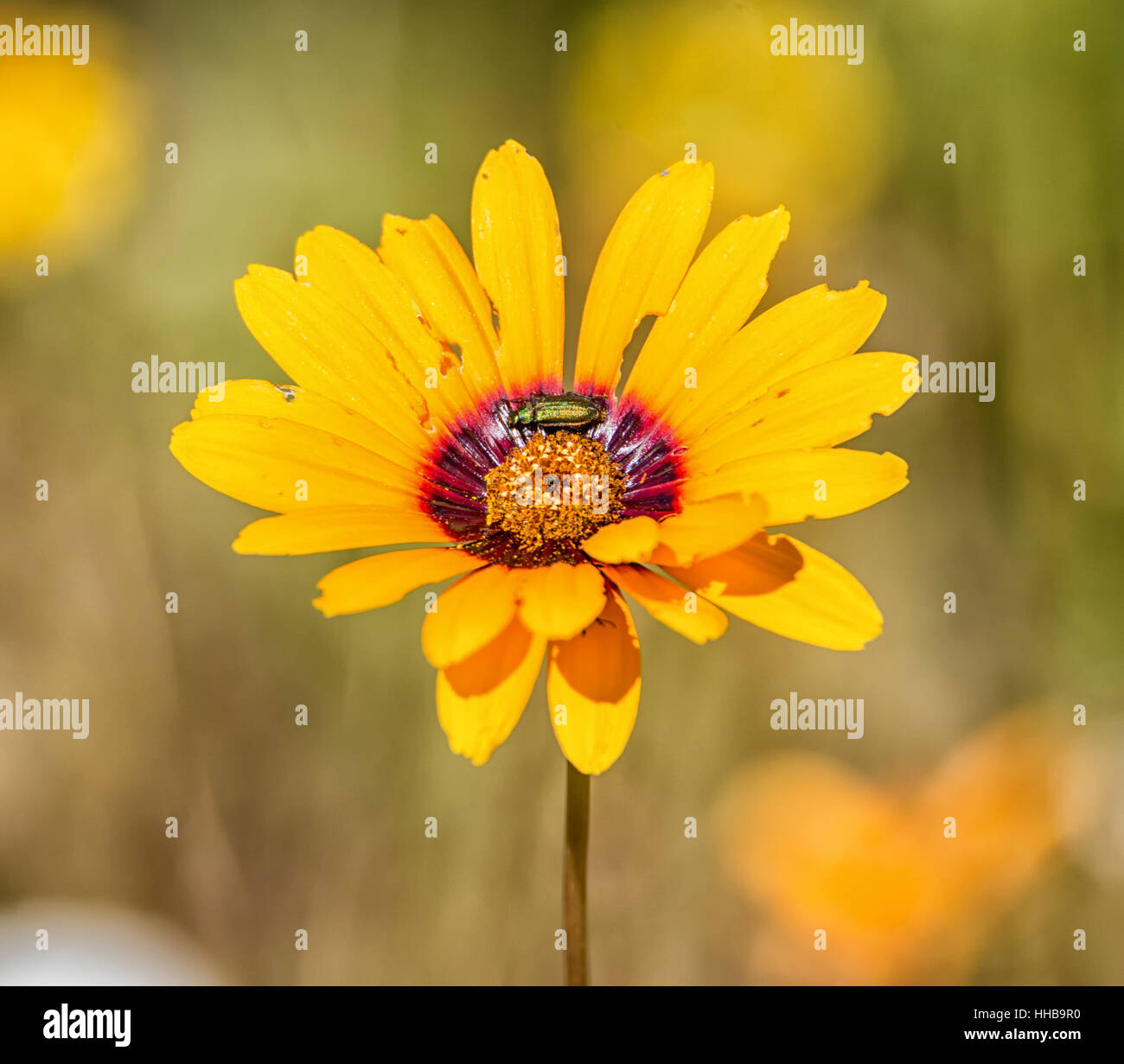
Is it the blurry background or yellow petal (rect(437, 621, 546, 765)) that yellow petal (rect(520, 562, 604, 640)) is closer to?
yellow petal (rect(437, 621, 546, 765))

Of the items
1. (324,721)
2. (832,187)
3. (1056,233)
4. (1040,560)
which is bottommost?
(324,721)

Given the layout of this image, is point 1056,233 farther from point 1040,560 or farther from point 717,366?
point 717,366

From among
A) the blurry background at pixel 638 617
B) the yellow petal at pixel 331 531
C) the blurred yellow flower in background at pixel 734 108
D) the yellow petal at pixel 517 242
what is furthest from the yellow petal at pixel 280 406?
→ the blurred yellow flower in background at pixel 734 108

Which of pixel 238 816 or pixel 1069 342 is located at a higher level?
pixel 1069 342

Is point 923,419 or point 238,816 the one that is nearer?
point 238,816
